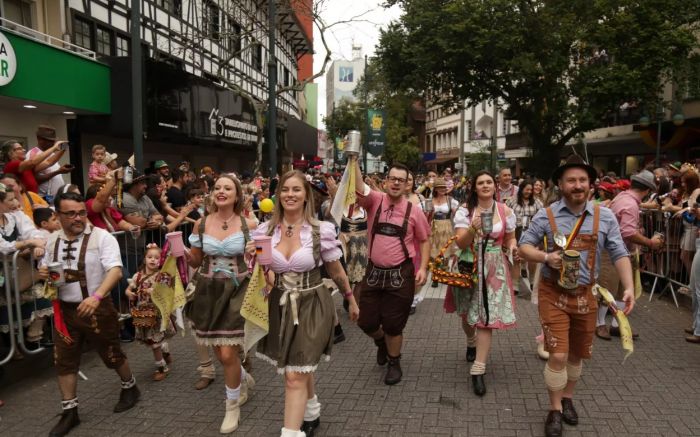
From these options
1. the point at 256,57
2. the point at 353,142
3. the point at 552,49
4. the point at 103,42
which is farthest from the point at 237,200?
the point at 256,57

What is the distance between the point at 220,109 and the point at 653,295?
14.6 meters

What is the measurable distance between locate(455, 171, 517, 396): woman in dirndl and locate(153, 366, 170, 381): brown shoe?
2832 millimetres

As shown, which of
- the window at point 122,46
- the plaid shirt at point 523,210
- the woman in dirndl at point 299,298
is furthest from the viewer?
the window at point 122,46

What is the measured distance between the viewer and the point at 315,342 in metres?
3.50

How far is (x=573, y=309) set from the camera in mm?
3770

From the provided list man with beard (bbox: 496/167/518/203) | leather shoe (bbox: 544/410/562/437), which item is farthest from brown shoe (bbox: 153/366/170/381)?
man with beard (bbox: 496/167/518/203)

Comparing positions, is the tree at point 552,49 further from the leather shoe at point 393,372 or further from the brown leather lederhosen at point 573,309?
the brown leather lederhosen at point 573,309

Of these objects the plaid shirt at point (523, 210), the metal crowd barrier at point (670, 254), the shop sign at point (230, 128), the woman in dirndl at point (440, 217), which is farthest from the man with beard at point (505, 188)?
the shop sign at point (230, 128)

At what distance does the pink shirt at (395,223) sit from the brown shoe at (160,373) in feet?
7.32

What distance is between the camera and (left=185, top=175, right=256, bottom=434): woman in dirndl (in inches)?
156

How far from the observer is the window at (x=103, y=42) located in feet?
46.9

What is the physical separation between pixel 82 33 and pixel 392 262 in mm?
12681

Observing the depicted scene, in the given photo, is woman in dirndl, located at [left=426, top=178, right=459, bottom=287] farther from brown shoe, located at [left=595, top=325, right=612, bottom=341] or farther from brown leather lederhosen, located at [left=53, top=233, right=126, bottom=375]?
brown leather lederhosen, located at [left=53, top=233, right=126, bottom=375]

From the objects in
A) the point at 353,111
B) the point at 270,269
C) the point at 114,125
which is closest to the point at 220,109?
the point at 114,125
